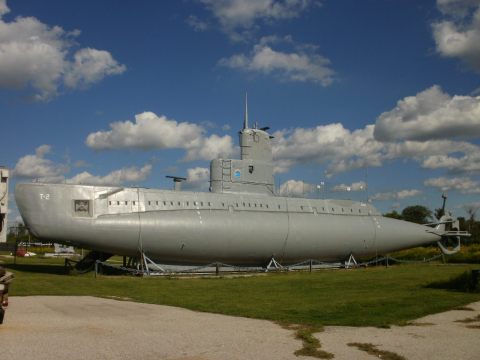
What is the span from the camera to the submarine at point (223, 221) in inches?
888

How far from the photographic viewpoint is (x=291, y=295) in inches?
604

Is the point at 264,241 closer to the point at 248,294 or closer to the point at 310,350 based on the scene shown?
the point at 248,294

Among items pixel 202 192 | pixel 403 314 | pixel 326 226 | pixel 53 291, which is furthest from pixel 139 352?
pixel 326 226

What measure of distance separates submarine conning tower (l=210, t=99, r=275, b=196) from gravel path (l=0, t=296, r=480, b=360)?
1739 centimetres

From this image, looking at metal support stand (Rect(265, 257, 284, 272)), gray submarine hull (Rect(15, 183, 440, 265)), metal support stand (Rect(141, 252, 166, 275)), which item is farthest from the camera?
metal support stand (Rect(265, 257, 284, 272))

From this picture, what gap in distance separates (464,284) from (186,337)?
10652 millimetres

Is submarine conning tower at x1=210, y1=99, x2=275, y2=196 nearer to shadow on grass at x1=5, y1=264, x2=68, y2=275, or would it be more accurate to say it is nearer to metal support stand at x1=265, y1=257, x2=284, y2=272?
metal support stand at x1=265, y1=257, x2=284, y2=272

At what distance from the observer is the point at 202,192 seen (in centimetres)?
2691

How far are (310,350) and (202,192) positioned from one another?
19630mm

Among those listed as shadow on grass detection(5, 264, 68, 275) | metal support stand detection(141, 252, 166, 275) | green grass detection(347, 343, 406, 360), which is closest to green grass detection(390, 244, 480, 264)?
metal support stand detection(141, 252, 166, 275)

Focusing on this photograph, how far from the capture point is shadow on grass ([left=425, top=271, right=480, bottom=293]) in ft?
→ 49.7

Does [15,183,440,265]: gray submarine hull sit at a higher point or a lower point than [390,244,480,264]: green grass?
higher

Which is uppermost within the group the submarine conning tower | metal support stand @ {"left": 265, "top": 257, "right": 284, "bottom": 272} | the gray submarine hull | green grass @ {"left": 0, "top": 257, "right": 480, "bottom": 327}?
the submarine conning tower

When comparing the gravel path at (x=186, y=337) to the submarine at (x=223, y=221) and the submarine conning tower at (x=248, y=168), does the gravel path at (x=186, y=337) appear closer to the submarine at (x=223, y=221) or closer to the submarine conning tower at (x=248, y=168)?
the submarine at (x=223, y=221)
